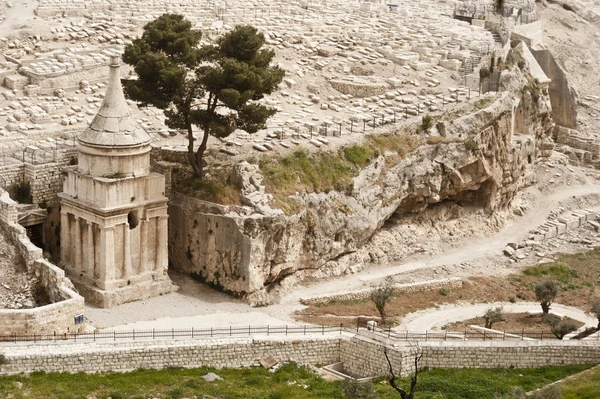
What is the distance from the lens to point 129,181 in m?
66.3

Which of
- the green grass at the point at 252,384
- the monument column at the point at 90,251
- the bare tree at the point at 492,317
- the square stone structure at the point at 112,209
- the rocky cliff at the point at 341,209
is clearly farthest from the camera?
the rocky cliff at the point at 341,209

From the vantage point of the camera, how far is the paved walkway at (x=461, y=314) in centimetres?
6806

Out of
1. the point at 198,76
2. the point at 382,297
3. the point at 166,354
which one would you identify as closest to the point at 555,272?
the point at 382,297

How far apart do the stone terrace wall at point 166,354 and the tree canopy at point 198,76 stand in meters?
12.3

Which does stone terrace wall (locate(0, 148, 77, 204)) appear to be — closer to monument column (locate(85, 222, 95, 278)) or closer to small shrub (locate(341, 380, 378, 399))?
monument column (locate(85, 222, 95, 278))

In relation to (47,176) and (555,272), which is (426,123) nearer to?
(555,272)

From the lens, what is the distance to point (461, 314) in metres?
70.4

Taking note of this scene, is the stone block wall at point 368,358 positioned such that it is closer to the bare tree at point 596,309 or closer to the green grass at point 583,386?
A: the green grass at point 583,386

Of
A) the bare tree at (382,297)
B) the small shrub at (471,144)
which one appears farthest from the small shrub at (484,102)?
the bare tree at (382,297)

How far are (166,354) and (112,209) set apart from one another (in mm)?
9032

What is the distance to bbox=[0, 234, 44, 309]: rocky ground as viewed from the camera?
62.4 m

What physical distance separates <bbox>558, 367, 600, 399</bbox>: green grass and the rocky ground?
22354mm

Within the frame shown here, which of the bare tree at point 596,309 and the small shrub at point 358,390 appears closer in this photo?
the small shrub at point 358,390

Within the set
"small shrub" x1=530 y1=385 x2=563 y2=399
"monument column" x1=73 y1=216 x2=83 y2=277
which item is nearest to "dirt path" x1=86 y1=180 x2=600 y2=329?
"monument column" x1=73 y1=216 x2=83 y2=277
